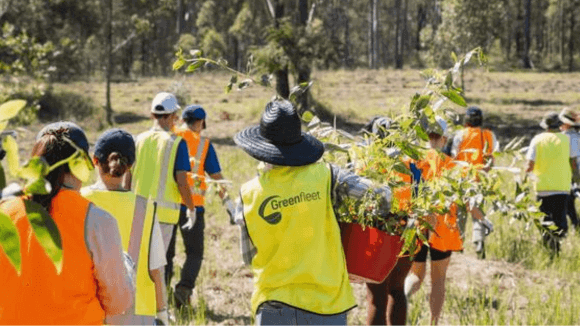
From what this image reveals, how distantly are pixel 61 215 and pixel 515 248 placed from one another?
615 centimetres

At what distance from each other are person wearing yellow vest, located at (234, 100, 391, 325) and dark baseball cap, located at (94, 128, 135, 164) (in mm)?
497

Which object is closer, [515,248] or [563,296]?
[563,296]

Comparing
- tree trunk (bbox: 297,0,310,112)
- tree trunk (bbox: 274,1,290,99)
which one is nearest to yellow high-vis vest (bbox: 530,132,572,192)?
tree trunk (bbox: 274,1,290,99)

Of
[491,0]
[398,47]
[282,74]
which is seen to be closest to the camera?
[282,74]

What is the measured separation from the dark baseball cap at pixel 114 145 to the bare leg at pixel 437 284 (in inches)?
103

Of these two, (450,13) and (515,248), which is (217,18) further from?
(515,248)

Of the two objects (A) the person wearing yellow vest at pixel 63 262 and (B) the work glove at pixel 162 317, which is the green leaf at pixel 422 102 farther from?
(B) the work glove at pixel 162 317

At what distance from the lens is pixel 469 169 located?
3201 mm

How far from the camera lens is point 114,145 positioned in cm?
302

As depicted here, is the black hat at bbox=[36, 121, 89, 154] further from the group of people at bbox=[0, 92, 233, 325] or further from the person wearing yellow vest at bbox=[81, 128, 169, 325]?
the person wearing yellow vest at bbox=[81, 128, 169, 325]

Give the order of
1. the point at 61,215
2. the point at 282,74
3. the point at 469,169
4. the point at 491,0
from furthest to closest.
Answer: the point at 491,0
the point at 282,74
the point at 469,169
the point at 61,215

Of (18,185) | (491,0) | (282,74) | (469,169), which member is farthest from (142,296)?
(491,0)

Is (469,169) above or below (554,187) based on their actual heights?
above

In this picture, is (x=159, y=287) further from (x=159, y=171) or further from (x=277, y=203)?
(x=159, y=171)
